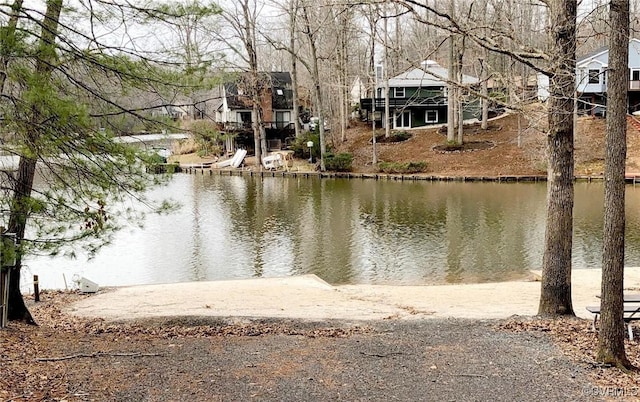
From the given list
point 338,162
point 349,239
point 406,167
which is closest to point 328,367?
point 349,239

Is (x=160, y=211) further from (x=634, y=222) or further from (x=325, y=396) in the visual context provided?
(x=634, y=222)

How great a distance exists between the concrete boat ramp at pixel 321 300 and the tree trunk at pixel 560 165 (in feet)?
3.52

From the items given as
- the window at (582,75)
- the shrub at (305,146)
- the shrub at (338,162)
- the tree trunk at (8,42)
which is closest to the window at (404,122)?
the shrub at (305,146)

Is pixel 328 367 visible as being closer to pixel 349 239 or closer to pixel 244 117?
pixel 349 239

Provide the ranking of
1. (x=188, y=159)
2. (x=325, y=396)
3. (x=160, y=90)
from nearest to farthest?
1. (x=325, y=396)
2. (x=160, y=90)
3. (x=188, y=159)

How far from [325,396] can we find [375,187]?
26.1 m

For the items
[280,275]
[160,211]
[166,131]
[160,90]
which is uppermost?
[160,90]

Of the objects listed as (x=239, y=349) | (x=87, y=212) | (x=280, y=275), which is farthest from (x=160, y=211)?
(x=280, y=275)

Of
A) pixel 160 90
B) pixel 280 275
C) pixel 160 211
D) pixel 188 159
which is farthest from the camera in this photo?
pixel 188 159

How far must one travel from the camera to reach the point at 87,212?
7.21 metres

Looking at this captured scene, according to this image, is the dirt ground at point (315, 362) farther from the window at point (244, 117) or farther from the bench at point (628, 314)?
the window at point (244, 117)

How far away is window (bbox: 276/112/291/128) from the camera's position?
46.5m

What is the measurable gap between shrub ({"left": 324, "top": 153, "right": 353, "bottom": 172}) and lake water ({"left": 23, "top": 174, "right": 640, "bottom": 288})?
6.93 metres

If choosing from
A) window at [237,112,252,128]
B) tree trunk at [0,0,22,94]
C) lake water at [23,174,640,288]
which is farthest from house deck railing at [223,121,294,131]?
tree trunk at [0,0,22,94]
